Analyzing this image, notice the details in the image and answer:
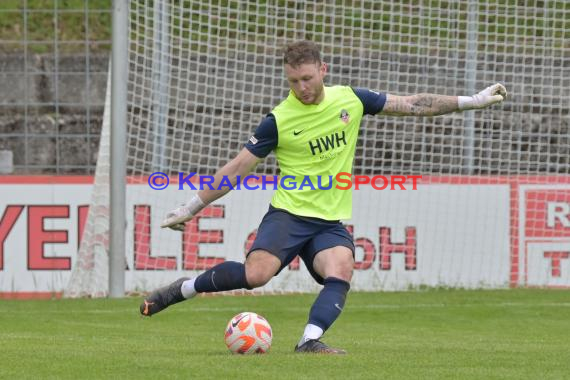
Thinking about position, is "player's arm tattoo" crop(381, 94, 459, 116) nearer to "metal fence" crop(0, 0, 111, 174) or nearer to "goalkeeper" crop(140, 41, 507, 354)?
"goalkeeper" crop(140, 41, 507, 354)

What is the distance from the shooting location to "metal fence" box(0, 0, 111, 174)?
14930 mm

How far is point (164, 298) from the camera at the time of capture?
8.12 m

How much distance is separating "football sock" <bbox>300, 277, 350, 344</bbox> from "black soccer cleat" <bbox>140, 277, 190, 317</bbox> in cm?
98

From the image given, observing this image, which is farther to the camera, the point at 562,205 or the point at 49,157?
the point at 49,157

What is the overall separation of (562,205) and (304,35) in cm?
344

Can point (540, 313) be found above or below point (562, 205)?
below

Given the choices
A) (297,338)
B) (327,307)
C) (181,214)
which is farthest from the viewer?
(297,338)

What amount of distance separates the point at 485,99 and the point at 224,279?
198 cm

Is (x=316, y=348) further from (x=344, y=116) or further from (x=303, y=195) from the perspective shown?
(x=344, y=116)

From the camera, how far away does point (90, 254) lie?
1344 centimetres

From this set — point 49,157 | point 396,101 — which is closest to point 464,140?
point 49,157

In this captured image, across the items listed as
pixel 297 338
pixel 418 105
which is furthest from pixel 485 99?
pixel 297 338

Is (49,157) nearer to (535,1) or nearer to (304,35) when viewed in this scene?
(304,35)

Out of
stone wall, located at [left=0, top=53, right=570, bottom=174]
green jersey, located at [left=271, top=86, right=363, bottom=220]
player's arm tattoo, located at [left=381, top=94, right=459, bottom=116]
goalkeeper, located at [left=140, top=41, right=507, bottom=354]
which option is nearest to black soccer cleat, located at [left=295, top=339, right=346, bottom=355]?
goalkeeper, located at [left=140, top=41, right=507, bottom=354]
